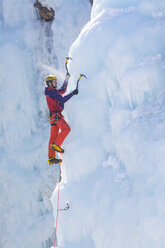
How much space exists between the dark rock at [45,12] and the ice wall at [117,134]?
6.59 meters

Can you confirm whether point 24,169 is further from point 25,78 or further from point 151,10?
point 151,10

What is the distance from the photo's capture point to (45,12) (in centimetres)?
1102

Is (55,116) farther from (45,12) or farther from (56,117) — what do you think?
(45,12)

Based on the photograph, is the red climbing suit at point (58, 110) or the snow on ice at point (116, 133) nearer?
the snow on ice at point (116, 133)

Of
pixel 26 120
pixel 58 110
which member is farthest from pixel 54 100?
pixel 26 120

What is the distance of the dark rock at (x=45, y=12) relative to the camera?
11.0m

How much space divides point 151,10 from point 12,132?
6.84 meters

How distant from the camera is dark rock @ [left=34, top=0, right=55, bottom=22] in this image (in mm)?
11016

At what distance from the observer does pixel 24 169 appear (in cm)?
972

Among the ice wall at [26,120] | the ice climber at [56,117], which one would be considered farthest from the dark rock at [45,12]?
the ice climber at [56,117]

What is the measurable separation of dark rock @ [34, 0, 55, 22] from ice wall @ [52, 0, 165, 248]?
659 centimetres

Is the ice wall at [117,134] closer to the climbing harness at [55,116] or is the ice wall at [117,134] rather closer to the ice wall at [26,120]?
the climbing harness at [55,116]

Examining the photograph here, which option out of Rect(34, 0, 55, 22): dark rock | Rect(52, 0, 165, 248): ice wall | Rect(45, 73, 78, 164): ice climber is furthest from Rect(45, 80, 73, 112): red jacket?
Rect(34, 0, 55, 22): dark rock

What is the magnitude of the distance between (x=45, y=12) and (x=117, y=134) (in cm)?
841
